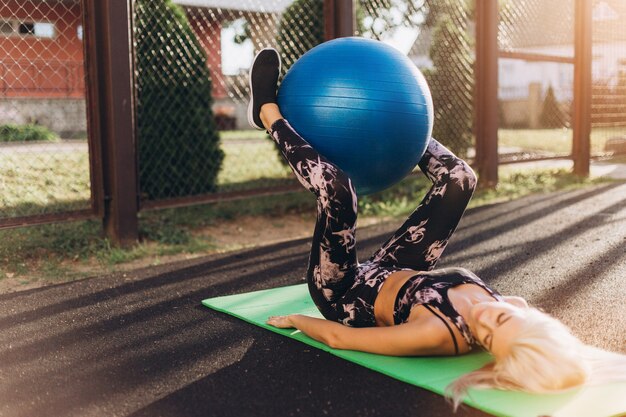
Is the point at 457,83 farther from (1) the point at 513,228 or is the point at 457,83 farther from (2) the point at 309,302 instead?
(2) the point at 309,302

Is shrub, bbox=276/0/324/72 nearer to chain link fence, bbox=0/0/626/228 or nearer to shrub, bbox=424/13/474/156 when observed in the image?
chain link fence, bbox=0/0/626/228

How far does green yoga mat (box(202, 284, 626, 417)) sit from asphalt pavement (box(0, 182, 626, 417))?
4 centimetres

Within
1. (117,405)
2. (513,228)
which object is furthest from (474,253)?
(117,405)

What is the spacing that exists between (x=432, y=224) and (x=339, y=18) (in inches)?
144

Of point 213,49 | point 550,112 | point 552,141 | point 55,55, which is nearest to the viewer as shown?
point 55,55

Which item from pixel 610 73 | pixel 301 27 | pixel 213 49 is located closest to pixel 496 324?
pixel 301 27

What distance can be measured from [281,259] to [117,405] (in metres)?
2.65

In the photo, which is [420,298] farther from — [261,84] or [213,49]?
[213,49]

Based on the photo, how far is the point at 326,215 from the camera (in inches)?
120

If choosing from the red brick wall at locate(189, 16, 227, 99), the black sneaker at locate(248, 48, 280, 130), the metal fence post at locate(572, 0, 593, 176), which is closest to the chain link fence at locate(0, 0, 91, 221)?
the red brick wall at locate(189, 16, 227, 99)

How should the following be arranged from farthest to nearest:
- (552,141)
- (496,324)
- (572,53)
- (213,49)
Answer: (552,141) → (572,53) → (213,49) → (496,324)

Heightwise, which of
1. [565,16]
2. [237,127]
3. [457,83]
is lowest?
[237,127]

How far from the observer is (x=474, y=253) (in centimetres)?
517

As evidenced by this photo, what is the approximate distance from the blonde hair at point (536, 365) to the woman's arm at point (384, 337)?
0.81 ft
